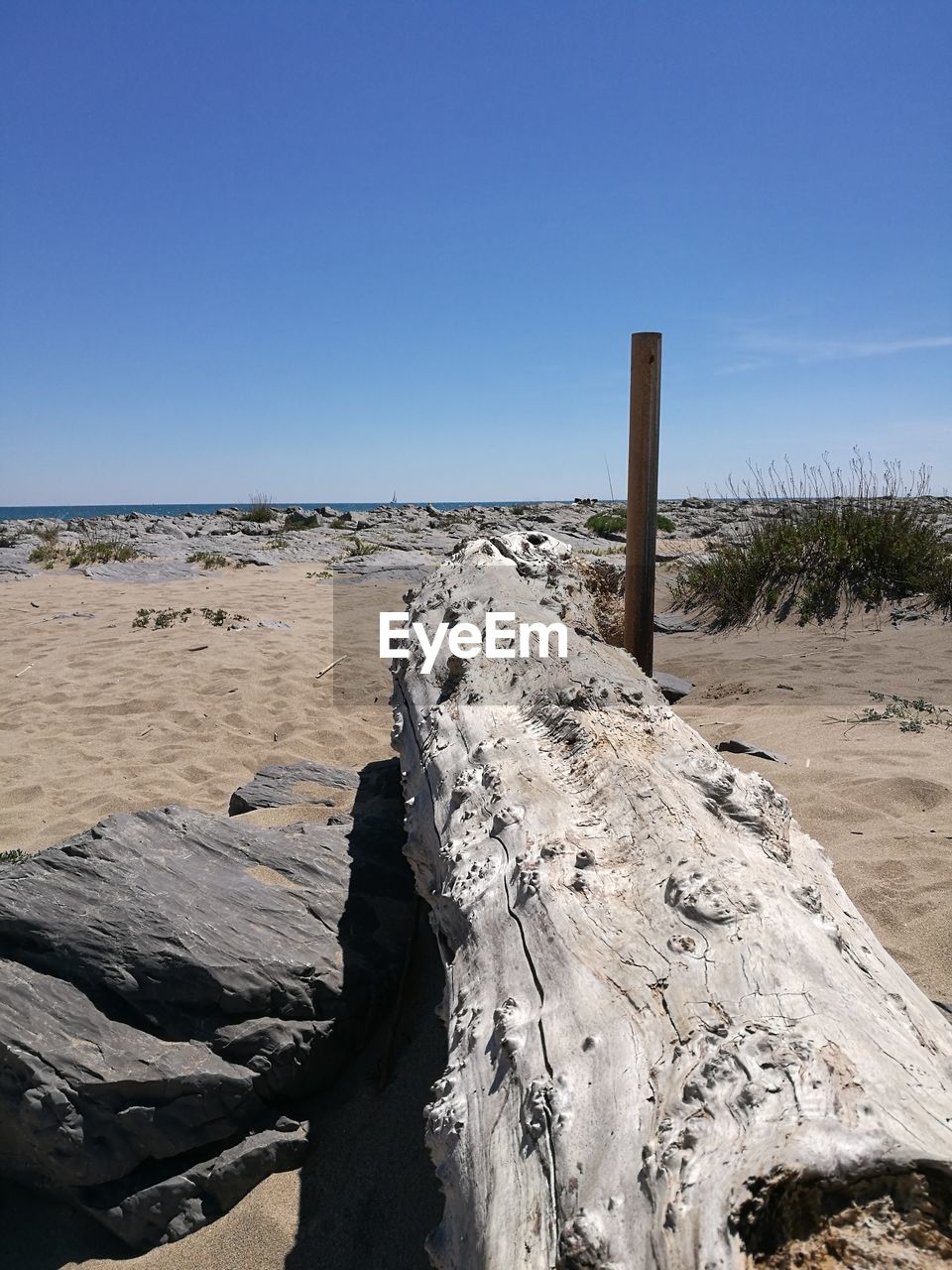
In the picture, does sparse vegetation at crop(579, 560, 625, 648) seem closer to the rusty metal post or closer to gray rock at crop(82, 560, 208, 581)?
the rusty metal post

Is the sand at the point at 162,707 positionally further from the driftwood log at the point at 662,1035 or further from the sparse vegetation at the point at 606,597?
the driftwood log at the point at 662,1035

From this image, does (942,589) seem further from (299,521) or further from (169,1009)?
(299,521)

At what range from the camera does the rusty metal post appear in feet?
14.9

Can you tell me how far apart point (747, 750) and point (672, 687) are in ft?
5.30

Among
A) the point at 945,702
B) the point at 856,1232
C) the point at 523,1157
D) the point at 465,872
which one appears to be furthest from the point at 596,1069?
the point at 945,702

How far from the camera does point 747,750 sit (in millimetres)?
4383

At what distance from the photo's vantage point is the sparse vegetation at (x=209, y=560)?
13586 mm

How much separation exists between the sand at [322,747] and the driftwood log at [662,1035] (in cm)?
79

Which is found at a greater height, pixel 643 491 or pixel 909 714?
pixel 643 491

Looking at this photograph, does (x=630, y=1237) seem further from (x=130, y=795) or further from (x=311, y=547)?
(x=311, y=547)

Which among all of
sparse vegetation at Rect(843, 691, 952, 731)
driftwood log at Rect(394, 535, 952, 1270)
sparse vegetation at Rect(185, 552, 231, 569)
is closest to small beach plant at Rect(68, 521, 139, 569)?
sparse vegetation at Rect(185, 552, 231, 569)

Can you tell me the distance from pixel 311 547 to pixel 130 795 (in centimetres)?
1245

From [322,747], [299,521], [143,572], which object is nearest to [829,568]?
[322,747]

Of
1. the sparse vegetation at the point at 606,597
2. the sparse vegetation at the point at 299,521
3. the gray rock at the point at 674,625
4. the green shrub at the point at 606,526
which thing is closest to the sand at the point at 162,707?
the sparse vegetation at the point at 606,597
